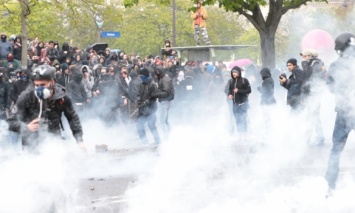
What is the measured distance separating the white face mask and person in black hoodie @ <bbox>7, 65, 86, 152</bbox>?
0.03 metres

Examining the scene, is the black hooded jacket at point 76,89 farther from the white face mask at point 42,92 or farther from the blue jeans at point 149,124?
the white face mask at point 42,92

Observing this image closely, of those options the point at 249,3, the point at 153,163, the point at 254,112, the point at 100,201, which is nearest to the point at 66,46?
the point at 254,112

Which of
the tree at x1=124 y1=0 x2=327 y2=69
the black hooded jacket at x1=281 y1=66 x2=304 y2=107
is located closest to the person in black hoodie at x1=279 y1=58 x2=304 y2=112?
the black hooded jacket at x1=281 y1=66 x2=304 y2=107

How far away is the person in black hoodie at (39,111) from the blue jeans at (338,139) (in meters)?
2.62

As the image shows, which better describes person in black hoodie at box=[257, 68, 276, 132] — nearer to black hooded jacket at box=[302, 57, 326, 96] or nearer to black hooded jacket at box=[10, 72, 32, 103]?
black hooded jacket at box=[302, 57, 326, 96]

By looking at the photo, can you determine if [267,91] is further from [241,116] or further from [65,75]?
[65,75]

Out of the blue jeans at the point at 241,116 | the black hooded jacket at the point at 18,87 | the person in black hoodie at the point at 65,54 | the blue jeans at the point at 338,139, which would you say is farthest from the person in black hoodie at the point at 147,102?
the blue jeans at the point at 338,139

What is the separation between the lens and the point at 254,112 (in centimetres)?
1770

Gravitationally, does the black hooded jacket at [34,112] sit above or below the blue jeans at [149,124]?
above

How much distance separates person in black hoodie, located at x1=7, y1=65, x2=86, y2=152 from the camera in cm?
652

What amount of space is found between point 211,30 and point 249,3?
1493 inches

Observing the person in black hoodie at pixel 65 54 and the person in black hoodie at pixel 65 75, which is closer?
the person in black hoodie at pixel 65 75

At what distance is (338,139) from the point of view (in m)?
7.86

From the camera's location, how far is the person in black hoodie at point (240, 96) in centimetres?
1510
